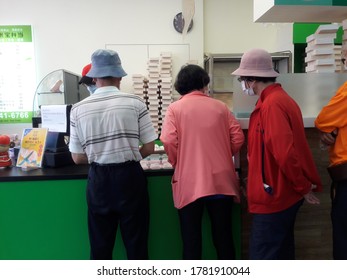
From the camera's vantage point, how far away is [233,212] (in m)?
2.02

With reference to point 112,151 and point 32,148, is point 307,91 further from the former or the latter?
Answer: point 32,148

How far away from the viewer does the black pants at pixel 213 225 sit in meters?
1.69

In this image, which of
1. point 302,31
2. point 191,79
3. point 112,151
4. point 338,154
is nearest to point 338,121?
point 338,154

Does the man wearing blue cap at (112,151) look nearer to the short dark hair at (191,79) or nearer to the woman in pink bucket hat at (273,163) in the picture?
the short dark hair at (191,79)

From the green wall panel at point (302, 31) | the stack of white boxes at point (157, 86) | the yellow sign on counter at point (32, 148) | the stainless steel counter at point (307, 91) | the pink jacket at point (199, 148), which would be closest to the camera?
the pink jacket at point (199, 148)

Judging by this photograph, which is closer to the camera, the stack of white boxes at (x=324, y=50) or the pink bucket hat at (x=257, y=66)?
the pink bucket hat at (x=257, y=66)

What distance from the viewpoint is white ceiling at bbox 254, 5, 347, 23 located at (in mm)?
2223

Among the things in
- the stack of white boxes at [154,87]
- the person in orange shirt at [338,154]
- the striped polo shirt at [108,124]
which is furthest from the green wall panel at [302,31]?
the striped polo shirt at [108,124]

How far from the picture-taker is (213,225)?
5.71 feet

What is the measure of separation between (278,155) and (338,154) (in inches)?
17.6

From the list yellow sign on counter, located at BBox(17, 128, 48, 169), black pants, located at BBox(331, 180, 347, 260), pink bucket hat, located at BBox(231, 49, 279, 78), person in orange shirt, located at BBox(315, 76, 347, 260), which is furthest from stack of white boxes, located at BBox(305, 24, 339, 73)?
yellow sign on counter, located at BBox(17, 128, 48, 169)

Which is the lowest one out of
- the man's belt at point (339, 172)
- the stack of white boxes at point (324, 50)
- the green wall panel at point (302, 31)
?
the man's belt at point (339, 172)

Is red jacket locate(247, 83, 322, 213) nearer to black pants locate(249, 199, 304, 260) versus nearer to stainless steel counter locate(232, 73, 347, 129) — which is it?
black pants locate(249, 199, 304, 260)

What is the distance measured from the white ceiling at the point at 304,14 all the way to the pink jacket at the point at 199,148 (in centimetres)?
107
